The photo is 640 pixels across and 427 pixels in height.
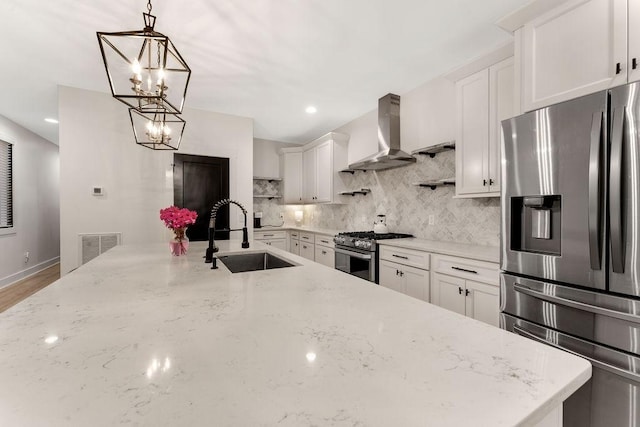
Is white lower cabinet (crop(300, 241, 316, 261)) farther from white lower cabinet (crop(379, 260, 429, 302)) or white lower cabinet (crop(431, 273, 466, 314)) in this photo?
white lower cabinet (crop(431, 273, 466, 314))

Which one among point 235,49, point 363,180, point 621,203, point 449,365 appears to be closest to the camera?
point 449,365

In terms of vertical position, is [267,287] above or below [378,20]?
below

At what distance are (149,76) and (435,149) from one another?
8.47ft

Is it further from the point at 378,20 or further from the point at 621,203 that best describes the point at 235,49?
the point at 621,203

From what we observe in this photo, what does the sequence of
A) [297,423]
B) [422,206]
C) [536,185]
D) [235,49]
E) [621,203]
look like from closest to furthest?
1. [297,423]
2. [621,203]
3. [536,185]
4. [235,49]
5. [422,206]

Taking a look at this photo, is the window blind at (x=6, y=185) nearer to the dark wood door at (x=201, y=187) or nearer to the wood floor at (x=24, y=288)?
the wood floor at (x=24, y=288)

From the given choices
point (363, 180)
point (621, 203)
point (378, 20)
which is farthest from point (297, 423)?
point (363, 180)

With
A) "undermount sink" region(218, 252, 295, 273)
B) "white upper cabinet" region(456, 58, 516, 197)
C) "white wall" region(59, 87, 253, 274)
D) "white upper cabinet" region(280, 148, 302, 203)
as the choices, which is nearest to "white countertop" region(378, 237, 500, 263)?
"white upper cabinet" region(456, 58, 516, 197)

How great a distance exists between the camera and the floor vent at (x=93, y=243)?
11.2 feet

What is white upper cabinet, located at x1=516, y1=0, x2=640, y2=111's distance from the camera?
150 centimetres

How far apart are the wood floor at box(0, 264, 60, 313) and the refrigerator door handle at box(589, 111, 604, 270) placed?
572 cm

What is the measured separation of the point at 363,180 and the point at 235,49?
2.49 metres

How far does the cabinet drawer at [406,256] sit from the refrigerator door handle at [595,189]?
4.00 ft

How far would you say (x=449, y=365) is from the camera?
0.61m
